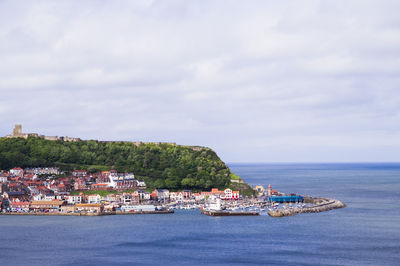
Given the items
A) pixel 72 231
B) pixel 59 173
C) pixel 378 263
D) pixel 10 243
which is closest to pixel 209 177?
pixel 59 173

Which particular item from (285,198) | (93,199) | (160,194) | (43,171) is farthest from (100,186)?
(285,198)

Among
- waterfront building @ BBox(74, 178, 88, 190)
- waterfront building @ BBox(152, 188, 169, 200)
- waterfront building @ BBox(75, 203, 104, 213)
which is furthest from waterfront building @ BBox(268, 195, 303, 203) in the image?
waterfront building @ BBox(74, 178, 88, 190)

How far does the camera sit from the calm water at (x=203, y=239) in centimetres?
6022

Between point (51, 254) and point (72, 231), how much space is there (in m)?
18.2

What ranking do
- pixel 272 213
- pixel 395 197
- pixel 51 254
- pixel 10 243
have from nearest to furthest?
pixel 51 254, pixel 10 243, pixel 272 213, pixel 395 197

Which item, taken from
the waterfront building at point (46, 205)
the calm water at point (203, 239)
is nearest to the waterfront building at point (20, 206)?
the waterfront building at point (46, 205)

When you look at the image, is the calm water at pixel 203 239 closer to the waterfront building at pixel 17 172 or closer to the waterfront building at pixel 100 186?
the waterfront building at pixel 100 186

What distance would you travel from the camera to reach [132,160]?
15588cm

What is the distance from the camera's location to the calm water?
60.2m

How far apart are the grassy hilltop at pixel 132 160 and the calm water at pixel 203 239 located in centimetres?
3624

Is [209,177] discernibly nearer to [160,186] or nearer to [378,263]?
[160,186]

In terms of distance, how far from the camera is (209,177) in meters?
140

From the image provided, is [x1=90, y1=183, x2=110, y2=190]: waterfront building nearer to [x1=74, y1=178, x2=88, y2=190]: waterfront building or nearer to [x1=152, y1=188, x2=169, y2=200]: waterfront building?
[x1=74, y1=178, x2=88, y2=190]: waterfront building

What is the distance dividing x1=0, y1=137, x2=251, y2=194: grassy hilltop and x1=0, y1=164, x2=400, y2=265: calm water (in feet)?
119
